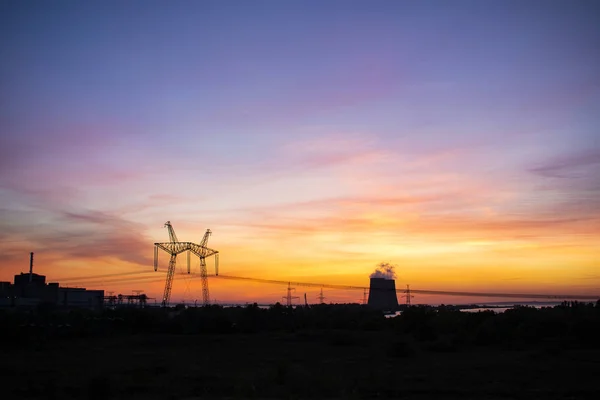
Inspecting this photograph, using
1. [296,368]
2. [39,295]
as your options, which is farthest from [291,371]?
[39,295]

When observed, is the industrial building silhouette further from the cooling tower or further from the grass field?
the grass field

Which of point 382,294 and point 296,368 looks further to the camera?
point 382,294

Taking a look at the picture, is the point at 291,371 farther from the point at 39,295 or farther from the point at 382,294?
the point at 382,294

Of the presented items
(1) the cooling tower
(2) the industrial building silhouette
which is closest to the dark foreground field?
(2) the industrial building silhouette

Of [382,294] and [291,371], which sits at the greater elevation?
[382,294]

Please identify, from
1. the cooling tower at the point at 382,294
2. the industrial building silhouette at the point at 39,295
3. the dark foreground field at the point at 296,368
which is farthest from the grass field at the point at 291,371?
the cooling tower at the point at 382,294

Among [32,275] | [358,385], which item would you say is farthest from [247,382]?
[32,275]

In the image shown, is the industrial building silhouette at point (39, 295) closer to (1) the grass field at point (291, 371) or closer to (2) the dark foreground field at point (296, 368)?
(2) the dark foreground field at point (296, 368)
